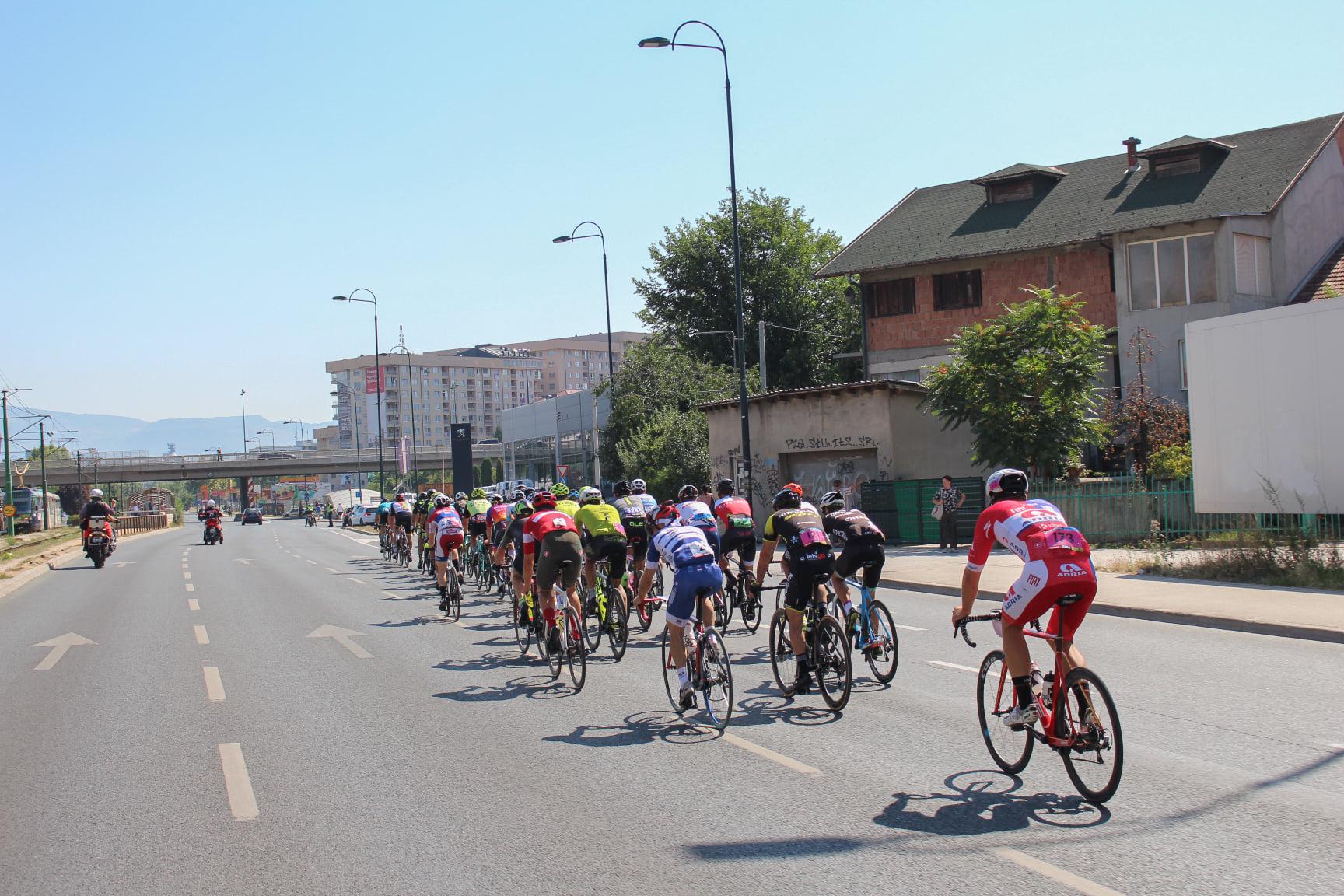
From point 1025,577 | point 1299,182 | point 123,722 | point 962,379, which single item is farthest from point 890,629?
point 1299,182

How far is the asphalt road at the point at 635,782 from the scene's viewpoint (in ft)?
17.4

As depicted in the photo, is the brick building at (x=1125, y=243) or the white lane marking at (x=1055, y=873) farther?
the brick building at (x=1125, y=243)

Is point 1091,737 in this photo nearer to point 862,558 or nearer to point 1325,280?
point 862,558

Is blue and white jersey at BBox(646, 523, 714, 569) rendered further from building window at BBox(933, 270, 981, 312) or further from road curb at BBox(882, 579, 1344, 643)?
building window at BBox(933, 270, 981, 312)

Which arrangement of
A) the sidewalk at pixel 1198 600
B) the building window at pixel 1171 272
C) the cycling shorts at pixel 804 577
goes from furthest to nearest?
1. the building window at pixel 1171 272
2. the sidewalk at pixel 1198 600
3. the cycling shorts at pixel 804 577

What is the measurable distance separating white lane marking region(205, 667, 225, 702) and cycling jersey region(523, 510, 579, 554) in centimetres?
325

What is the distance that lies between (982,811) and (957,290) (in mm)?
33794

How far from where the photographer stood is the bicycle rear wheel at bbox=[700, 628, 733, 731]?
8.35 metres

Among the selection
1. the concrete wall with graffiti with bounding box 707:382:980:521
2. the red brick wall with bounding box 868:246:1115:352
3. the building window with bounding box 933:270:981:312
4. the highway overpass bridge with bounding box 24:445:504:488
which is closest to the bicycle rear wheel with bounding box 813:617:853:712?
the concrete wall with graffiti with bounding box 707:382:980:521

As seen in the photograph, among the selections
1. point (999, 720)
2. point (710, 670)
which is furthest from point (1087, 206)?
point (999, 720)

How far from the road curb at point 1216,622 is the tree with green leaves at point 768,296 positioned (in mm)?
43854

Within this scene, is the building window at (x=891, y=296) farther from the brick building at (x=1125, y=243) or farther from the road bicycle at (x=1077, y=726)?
the road bicycle at (x=1077, y=726)

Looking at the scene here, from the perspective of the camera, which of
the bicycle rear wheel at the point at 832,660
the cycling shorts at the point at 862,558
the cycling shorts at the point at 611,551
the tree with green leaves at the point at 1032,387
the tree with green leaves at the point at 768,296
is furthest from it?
the tree with green leaves at the point at 768,296

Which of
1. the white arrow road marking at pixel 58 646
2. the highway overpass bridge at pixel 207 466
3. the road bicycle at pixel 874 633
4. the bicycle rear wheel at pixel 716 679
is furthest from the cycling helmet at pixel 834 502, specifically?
the highway overpass bridge at pixel 207 466
